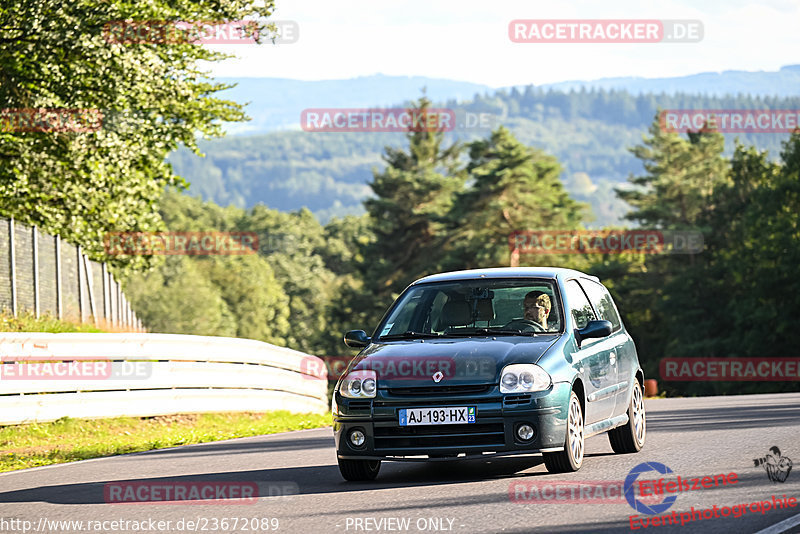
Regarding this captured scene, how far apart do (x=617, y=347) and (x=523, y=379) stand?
2383 millimetres

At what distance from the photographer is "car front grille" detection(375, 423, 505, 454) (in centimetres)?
869

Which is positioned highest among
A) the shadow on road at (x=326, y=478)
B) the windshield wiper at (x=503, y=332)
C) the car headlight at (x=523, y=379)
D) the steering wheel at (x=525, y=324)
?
the steering wheel at (x=525, y=324)

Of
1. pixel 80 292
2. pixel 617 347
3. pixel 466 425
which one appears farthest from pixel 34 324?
pixel 466 425

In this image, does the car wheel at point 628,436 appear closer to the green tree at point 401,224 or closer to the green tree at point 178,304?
the green tree at point 401,224

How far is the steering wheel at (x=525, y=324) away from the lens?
9750 mm

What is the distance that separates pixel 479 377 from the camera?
28.7 ft

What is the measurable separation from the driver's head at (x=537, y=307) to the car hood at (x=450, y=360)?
1.90 feet

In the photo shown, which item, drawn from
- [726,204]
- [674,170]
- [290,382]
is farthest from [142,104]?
[674,170]

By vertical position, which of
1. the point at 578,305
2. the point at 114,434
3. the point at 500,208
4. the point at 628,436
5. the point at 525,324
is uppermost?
the point at 500,208

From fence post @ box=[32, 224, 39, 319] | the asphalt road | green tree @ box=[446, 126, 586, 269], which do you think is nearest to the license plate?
the asphalt road

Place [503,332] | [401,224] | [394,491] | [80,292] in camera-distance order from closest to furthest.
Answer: [394,491], [503,332], [80,292], [401,224]

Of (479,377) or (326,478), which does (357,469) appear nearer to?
(326,478)

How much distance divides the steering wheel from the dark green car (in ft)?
0.04

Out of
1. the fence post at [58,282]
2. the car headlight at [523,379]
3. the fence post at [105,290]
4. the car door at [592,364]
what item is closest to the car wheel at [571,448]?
the car door at [592,364]
